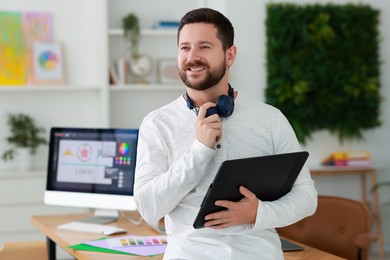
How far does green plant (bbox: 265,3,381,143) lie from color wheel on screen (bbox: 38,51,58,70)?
1.69 metres

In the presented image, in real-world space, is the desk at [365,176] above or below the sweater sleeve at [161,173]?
below

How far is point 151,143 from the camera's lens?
6.91ft

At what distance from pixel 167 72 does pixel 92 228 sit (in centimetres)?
261

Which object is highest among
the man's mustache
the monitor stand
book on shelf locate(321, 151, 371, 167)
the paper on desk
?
the man's mustache

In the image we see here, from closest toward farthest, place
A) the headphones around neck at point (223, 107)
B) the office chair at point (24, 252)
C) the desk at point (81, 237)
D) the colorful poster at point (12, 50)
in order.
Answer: the headphones around neck at point (223, 107), the desk at point (81, 237), the office chair at point (24, 252), the colorful poster at point (12, 50)

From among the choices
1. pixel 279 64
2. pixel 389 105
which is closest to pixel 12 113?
pixel 279 64

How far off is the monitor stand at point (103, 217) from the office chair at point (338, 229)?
87cm

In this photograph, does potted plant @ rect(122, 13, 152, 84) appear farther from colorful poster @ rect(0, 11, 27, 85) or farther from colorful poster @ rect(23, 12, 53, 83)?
colorful poster @ rect(0, 11, 27, 85)

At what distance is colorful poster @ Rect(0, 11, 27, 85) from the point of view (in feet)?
17.5

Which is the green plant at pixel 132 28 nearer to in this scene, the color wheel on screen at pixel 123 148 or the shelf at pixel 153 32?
the shelf at pixel 153 32

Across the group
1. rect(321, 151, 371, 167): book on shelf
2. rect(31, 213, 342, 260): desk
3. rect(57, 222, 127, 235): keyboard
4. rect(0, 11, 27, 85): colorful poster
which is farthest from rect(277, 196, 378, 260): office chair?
Result: rect(0, 11, 27, 85): colorful poster

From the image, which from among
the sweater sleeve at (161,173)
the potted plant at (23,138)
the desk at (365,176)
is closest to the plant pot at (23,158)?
the potted plant at (23,138)

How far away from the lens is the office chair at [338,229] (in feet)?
9.39

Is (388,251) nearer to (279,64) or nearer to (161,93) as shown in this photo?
(279,64)
